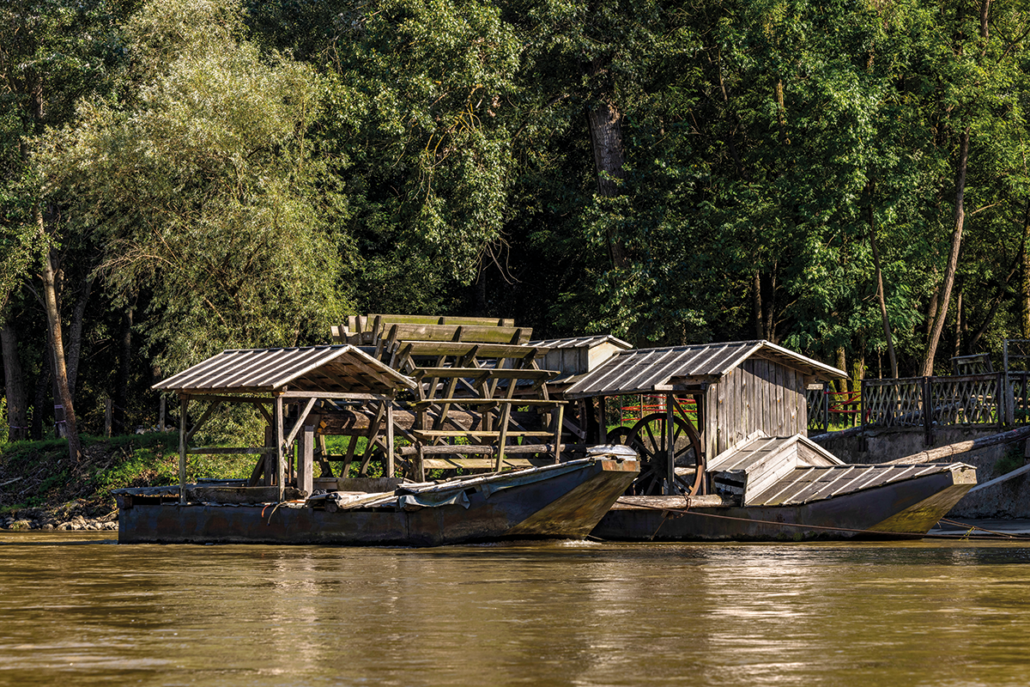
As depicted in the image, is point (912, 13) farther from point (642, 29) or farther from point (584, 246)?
point (584, 246)

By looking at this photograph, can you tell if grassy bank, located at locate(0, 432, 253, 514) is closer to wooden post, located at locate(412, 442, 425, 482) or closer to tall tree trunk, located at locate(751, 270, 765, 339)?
wooden post, located at locate(412, 442, 425, 482)

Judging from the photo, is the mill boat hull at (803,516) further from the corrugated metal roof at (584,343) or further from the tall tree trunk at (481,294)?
the tall tree trunk at (481,294)

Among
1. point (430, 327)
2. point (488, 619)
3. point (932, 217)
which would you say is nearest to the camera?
point (488, 619)

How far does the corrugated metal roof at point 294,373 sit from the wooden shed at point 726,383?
4.04 m

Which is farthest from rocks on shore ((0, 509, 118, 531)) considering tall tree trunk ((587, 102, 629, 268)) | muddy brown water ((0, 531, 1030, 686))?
tall tree trunk ((587, 102, 629, 268))

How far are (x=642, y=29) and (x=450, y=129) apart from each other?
5948 mm

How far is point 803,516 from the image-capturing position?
19109 mm

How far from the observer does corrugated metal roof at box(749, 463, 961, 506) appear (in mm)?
18500

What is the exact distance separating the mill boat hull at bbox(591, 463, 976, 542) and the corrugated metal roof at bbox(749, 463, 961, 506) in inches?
4.2

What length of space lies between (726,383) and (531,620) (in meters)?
13.1

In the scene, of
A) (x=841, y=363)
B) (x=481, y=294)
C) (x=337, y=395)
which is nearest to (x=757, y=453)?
(x=337, y=395)

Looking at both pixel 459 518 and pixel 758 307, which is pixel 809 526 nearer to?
pixel 459 518

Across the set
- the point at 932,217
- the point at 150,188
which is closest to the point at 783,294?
the point at 932,217

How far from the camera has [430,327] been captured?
78.6 feet
